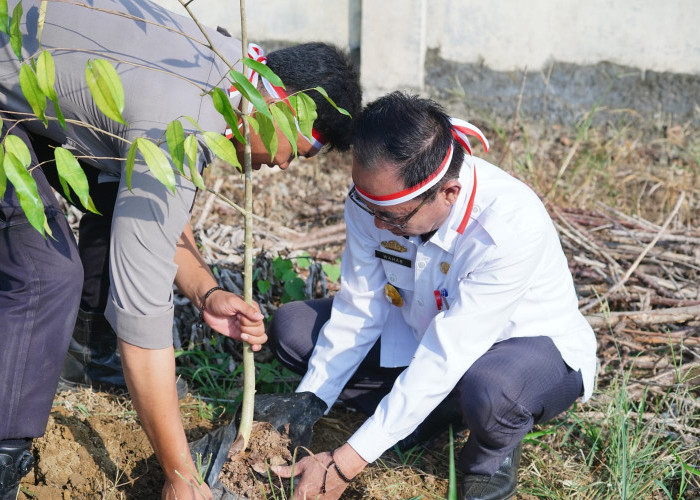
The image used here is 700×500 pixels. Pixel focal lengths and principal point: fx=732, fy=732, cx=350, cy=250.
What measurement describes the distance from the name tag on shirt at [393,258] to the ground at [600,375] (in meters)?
0.65

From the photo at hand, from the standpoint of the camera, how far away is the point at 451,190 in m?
2.00

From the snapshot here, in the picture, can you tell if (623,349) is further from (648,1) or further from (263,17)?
(263,17)

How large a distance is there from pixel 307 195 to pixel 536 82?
1.79 meters

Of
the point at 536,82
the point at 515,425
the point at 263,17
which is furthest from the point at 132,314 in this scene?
the point at 536,82

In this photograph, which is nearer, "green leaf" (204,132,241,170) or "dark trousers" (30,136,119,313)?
"green leaf" (204,132,241,170)

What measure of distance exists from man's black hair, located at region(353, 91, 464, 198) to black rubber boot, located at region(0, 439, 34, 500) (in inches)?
46.3

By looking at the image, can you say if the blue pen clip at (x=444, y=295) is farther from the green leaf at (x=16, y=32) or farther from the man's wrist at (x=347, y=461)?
the green leaf at (x=16, y=32)

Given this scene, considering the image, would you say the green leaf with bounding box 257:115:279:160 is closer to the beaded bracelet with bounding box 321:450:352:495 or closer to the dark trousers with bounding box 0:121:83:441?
the dark trousers with bounding box 0:121:83:441

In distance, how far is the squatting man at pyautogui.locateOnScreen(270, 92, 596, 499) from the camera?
76.4 inches

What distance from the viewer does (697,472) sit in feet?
7.39

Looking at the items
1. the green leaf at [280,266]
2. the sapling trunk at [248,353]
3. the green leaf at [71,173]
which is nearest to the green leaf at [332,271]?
the green leaf at [280,266]

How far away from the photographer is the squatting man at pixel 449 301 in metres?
1.94

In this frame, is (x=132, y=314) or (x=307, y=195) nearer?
(x=132, y=314)

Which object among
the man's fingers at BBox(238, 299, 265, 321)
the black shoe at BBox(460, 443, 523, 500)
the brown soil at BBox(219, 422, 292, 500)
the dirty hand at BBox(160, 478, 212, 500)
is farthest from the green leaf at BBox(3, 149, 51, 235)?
the black shoe at BBox(460, 443, 523, 500)
